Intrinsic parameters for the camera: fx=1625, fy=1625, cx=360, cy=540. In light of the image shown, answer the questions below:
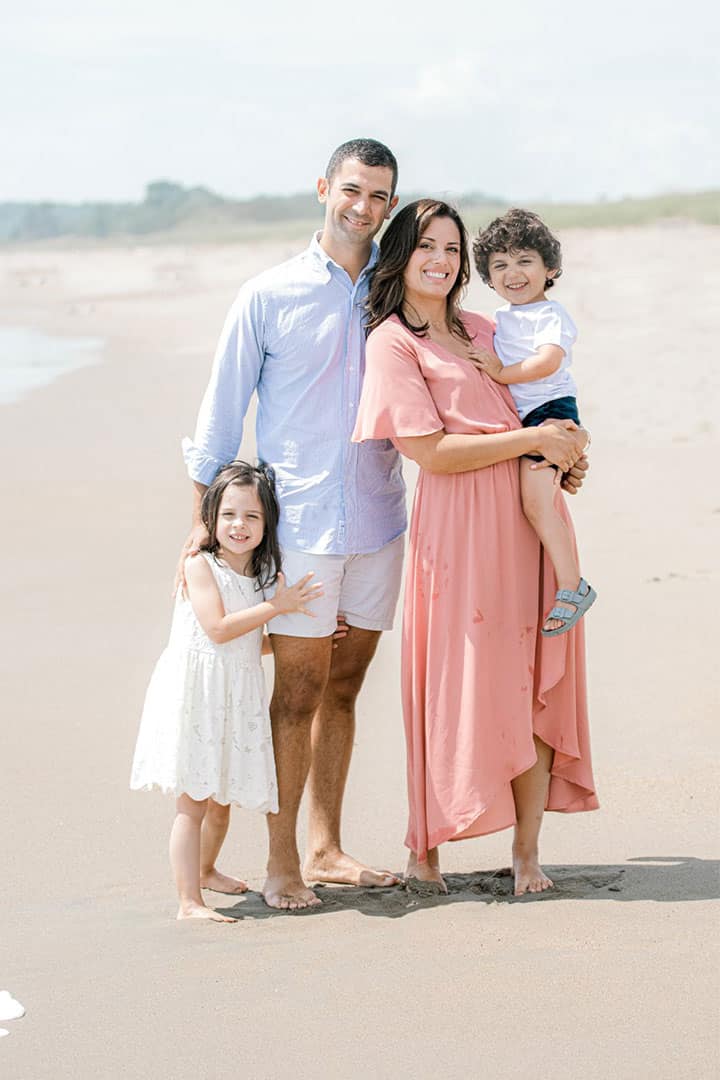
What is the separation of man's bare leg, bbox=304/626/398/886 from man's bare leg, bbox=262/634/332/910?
21cm

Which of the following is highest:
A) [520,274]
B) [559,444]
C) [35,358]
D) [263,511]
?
[520,274]

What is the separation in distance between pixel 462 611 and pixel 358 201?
3.75 feet

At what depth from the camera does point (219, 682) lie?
4.28 metres

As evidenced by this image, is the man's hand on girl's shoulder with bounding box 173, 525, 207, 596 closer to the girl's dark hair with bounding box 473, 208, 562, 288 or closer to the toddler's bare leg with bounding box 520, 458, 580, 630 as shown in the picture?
the toddler's bare leg with bounding box 520, 458, 580, 630

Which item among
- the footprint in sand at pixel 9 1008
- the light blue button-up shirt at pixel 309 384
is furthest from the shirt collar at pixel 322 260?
the footprint in sand at pixel 9 1008

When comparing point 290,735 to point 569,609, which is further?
point 290,735

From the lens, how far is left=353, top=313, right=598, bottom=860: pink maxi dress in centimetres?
427

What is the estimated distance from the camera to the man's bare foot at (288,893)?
4383 mm

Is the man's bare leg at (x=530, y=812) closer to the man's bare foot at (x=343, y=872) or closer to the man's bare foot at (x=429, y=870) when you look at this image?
the man's bare foot at (x=429, y=870)

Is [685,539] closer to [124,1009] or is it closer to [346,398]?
[346,398]

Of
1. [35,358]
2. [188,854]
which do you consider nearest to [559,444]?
[188,854]

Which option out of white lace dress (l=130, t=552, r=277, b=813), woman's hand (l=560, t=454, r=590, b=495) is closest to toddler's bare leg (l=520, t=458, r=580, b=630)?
woman's hand (l=560, t=454, r=590, b=495)

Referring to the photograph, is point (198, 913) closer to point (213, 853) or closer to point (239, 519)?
point (213, 853)

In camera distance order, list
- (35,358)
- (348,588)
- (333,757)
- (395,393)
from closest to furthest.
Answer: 1. (395,393)
2. (348,588)
3. (333,757)
4. (35,358)
